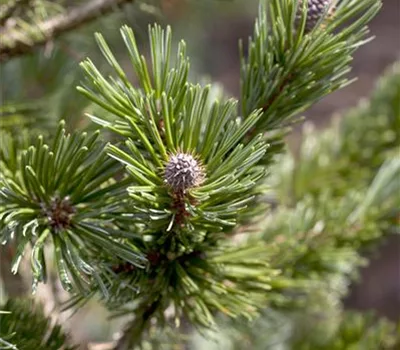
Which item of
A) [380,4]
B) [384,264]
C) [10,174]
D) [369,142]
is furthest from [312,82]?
[384,264]

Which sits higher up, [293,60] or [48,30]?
[48,30]

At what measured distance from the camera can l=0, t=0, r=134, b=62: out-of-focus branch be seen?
1.42 ft

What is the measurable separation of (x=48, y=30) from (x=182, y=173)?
209 millimetres

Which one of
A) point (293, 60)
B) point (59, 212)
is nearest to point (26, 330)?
point (59, 212)

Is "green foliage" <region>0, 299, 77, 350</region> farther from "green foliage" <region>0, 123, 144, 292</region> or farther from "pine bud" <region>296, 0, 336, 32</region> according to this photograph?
"pine bud" <region>296, 0, 336, 32</region>

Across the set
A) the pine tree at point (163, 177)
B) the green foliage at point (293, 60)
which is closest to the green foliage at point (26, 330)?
the pine tree at point (163, 177)

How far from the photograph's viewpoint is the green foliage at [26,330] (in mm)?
318

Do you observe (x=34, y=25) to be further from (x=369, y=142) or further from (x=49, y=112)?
(x=369, y=142)

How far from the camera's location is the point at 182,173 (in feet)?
0.93

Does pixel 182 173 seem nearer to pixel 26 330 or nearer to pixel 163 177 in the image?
pixel 163 177

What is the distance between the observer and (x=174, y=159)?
0.29 meters

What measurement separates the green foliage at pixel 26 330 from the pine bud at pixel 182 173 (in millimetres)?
94

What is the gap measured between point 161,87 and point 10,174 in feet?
0.28

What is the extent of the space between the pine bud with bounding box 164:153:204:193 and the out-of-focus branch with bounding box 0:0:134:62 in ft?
0.58
